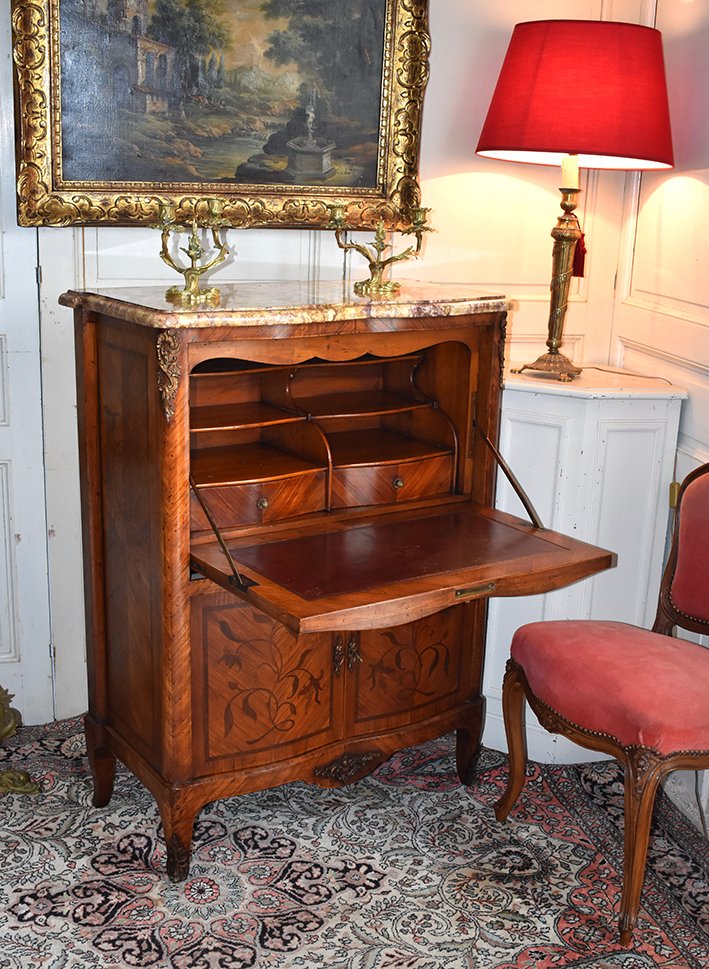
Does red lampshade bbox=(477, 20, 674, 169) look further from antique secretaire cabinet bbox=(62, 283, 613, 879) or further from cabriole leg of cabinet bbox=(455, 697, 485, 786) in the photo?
cabriole leg of cabinet bbox=(455, 697, 485, 786)

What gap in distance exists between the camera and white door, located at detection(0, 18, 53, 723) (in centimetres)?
294

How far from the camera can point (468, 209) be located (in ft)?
11.1

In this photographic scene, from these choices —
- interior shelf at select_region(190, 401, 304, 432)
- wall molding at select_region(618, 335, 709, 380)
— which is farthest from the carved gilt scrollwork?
wall molding at select_region(618, 335, 709, 380)

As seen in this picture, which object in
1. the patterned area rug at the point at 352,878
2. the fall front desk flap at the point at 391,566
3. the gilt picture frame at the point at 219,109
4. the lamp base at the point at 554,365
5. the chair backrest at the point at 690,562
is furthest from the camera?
the lamp base at the point at 554,365

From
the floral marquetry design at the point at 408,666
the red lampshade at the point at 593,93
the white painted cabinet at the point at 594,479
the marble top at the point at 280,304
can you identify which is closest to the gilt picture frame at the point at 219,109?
the marble top at the point at 280,304

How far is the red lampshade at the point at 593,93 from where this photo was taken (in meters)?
2.87

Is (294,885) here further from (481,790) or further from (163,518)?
(163,518)

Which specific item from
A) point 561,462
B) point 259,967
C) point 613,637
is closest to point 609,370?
point 561,462

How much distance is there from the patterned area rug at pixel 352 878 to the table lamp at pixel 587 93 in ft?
5.76

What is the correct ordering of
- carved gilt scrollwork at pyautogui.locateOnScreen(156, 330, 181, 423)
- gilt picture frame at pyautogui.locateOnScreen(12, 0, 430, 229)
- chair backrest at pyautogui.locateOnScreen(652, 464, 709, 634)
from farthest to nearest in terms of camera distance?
gilt picture frame at pyautogui.locateOnScreen(12, 0, 430, 229) < chair backrest at pyautogui.locateOnScreen(652, 464, 709, 634) < carved gilt scrollwork at pyautogui.locateOnScreen(156, 330, 181, 423)

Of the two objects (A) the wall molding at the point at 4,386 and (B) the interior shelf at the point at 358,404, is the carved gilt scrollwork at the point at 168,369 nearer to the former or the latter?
(B) the interior shelf at the point at 358,404

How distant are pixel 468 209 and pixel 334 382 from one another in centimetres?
76

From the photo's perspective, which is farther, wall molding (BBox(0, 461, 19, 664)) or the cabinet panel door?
wall molding (BBox(0, 461, 19, 664))

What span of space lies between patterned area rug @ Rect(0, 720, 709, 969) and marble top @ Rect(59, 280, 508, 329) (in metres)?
1.34
